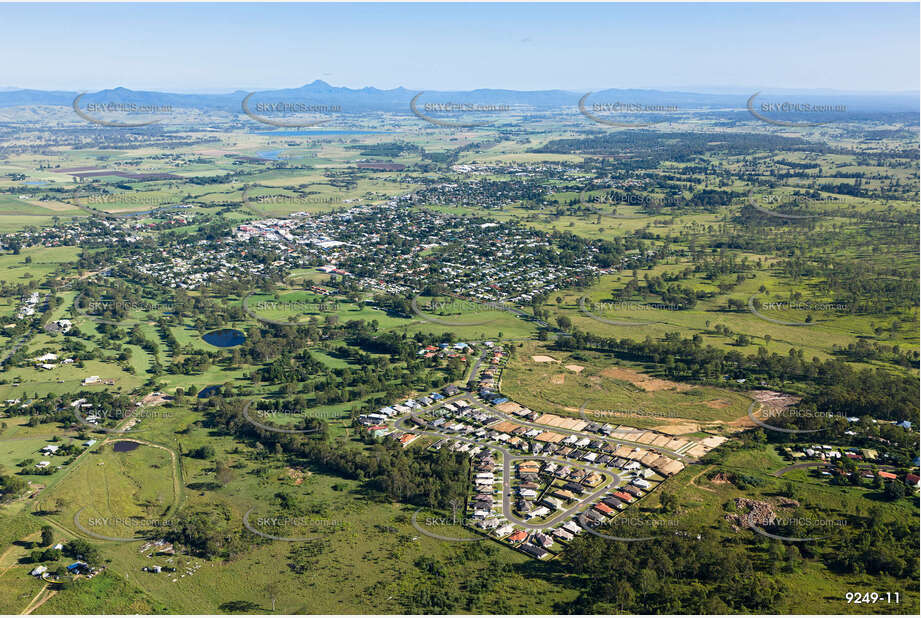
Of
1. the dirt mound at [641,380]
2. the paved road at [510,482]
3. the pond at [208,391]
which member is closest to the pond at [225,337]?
the pond at [208,391]

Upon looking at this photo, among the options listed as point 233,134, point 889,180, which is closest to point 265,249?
point 889,180

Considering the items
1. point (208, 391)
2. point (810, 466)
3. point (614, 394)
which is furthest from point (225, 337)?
point (810, 466)

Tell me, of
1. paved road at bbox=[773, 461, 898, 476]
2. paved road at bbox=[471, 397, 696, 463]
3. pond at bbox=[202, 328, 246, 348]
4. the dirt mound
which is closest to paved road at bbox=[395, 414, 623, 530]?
paved road at bbox=[471, 397, 696, 463]

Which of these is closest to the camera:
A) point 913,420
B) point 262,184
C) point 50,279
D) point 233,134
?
point 913,420

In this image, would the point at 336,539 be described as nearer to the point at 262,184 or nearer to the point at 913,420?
the point at 913,420

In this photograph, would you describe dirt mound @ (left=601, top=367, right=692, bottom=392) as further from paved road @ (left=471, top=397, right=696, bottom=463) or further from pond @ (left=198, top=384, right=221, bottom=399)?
pond @ (left=198, top=384, right=221, bottom=399)
